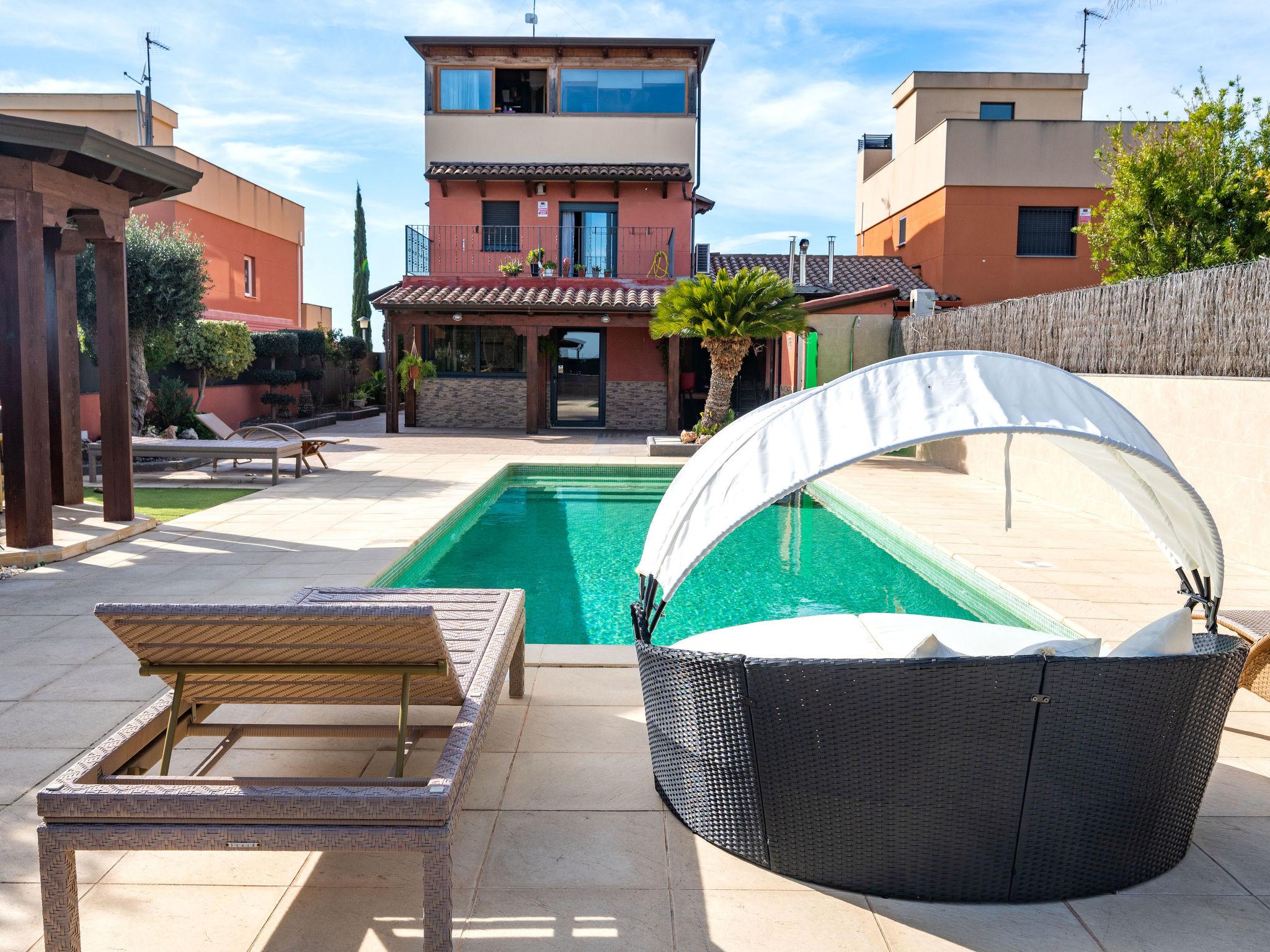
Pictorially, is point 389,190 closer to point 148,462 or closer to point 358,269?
point 358,269

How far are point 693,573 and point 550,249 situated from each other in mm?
14504

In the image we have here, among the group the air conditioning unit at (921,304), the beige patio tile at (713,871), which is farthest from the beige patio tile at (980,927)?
the air conditioning unit at (921,304)

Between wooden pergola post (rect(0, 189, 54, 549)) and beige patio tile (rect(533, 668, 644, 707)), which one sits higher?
wooden pergola post (rect(0, 189, 54, 549))

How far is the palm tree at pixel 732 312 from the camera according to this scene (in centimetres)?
1501

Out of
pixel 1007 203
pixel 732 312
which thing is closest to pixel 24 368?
pixel 732 312

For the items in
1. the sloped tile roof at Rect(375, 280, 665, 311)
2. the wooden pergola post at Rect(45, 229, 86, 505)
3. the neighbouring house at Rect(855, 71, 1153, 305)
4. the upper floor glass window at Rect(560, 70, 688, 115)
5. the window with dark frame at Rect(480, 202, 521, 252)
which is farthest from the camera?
the neighbouring house at Rect(855, 71, 1153, 305)

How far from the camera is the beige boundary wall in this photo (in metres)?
7.40

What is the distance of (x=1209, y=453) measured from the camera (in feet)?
26.5

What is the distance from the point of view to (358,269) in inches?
1226

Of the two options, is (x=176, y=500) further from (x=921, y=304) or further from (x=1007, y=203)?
(x=1007, y=203)

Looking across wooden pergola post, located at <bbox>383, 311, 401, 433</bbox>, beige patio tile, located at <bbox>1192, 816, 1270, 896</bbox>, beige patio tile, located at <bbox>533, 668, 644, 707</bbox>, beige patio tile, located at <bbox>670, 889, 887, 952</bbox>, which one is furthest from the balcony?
beige patio tile, located at <bbox>670, 889, 887, 952</bbox>

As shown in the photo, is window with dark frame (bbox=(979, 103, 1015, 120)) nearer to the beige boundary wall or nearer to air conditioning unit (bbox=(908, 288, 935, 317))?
air conditioning unit (bbox=(908, 288, 935, 317))

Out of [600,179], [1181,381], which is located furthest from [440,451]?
[1181,381]

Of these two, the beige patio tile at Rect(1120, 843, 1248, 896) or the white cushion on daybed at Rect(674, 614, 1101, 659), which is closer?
the beige patio tile at Rect(1120, 843, 1248, 896)
